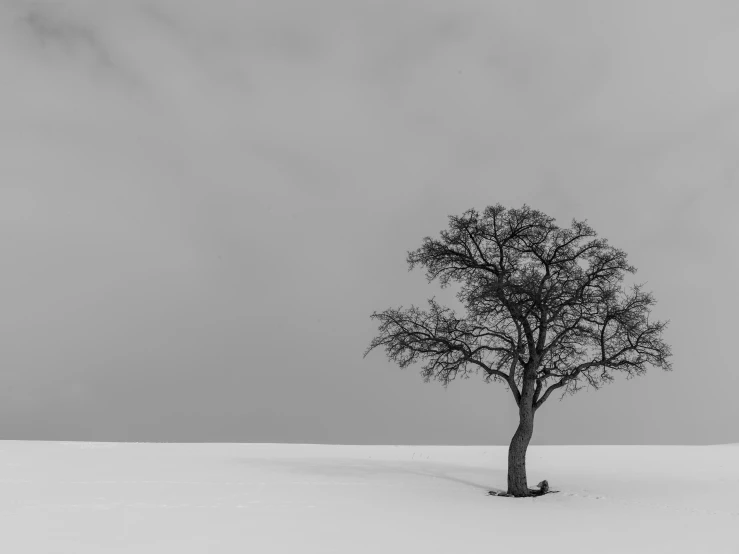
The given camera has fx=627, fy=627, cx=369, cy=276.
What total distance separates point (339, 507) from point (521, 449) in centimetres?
748

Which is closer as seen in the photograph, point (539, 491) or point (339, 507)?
point (339, 507)

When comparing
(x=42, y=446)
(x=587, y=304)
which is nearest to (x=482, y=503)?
(x=587, y=304)

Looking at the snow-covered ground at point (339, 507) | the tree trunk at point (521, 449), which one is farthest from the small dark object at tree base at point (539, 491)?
the snow-covered ground at point (339, 507)

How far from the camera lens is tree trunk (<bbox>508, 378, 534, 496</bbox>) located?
65.9 feet

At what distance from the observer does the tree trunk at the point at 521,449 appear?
65.9 ft

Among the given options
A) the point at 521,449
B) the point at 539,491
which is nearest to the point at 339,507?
the point at 521,449

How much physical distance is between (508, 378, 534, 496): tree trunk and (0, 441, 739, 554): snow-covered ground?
0.93 metres

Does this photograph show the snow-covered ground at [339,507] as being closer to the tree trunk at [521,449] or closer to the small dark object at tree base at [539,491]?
the small dark object at tree base at [539,491]

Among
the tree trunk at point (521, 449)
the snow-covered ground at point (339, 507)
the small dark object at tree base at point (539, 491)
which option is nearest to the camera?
the snow-covered ground at point (339, 507)

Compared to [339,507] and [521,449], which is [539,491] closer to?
[521,449]

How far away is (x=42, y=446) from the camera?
102ft

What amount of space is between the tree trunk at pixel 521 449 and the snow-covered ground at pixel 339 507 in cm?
93

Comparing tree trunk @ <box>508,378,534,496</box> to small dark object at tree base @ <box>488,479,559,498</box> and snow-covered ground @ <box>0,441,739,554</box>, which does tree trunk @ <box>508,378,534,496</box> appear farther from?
snow-covered ground @ <box>0,441,739,554</box>

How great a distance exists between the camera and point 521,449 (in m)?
20.5
